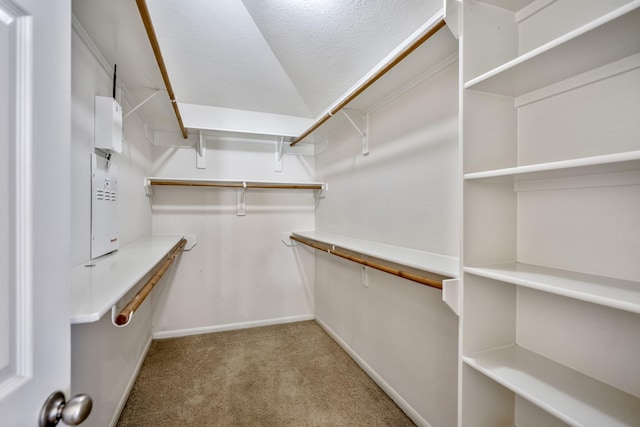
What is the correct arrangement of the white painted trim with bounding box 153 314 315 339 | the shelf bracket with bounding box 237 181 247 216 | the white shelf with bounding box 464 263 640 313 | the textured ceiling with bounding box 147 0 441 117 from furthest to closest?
1. the shelf bracket with bounding box 237 181 247 216
2. the white painted trim with bounding box 153 314 315 339
3. the textured ceiling with bounding box 147 0 441 117
4. the white shelf with bounding box 464 263 640 313

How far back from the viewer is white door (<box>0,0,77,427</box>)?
41 centimetres

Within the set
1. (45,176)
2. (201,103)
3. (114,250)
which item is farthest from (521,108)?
(201,103)

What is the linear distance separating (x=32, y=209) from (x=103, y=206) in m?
1.20

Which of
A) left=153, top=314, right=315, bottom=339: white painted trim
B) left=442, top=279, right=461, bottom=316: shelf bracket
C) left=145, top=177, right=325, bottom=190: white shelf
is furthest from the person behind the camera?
left=153, top=314, right=315, bottom=339: white painted trim

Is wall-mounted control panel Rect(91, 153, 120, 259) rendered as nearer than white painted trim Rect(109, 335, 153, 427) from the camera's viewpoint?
Yes

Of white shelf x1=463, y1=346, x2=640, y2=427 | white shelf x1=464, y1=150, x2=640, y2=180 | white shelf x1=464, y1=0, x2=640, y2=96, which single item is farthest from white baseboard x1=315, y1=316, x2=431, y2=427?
white shelf x1=464, y1=0, x2=640, y2=96

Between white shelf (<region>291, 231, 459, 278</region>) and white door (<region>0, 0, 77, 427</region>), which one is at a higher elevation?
white door (<region>0, 0, 77, 427</region>)

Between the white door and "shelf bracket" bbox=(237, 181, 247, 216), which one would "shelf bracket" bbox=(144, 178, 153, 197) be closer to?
"shelf bracket" bbox=(237, 181, 247, 216)

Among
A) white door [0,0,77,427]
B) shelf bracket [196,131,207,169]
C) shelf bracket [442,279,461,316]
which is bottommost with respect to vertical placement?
shelf bracket [442,279,461,316]

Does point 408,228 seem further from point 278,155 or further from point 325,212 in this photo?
point 278,155

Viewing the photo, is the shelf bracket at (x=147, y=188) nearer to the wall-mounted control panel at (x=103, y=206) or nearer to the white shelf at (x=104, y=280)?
the wall-mounted control panel at (x=103, y=206)

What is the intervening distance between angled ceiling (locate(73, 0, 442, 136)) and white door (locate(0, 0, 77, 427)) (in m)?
0.75

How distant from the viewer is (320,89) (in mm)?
2336

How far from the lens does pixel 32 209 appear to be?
45cm
